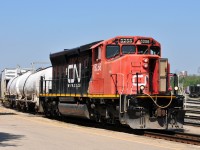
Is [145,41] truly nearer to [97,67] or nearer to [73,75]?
[97,67]

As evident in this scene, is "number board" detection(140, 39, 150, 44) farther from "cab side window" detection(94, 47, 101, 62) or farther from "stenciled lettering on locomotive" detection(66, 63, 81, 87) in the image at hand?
"stenciled lettering on locomotive" detection(66, 63, 81, 87)

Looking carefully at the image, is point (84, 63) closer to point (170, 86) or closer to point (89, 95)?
point (89, 95)

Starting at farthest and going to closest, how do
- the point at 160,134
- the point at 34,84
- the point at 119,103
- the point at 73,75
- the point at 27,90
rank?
the point at 27,90 → the point at 34,84 → the point at 73,75 → the point at 119,103 → the point at 160,134

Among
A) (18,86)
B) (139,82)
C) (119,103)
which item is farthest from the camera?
(18,86)

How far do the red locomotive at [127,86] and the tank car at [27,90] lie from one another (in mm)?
8316

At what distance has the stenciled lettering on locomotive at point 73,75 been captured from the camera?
21938mm

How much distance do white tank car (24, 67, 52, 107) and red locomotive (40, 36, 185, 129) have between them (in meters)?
7.63

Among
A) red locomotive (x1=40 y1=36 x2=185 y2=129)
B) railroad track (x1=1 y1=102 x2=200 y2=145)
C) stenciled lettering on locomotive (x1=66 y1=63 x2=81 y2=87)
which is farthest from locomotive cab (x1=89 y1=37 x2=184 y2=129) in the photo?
stenciled lettering on locomotive (x1=66 y1=63 x2=81 y2=87)

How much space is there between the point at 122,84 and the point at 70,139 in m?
4.49

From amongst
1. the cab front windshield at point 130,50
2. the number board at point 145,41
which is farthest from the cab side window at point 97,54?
the number board at point 145,41

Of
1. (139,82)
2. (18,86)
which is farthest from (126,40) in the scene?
(18,86)

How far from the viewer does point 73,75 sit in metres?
22.8

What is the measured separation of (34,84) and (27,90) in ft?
7.48

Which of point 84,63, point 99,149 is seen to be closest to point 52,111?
point 84,63
